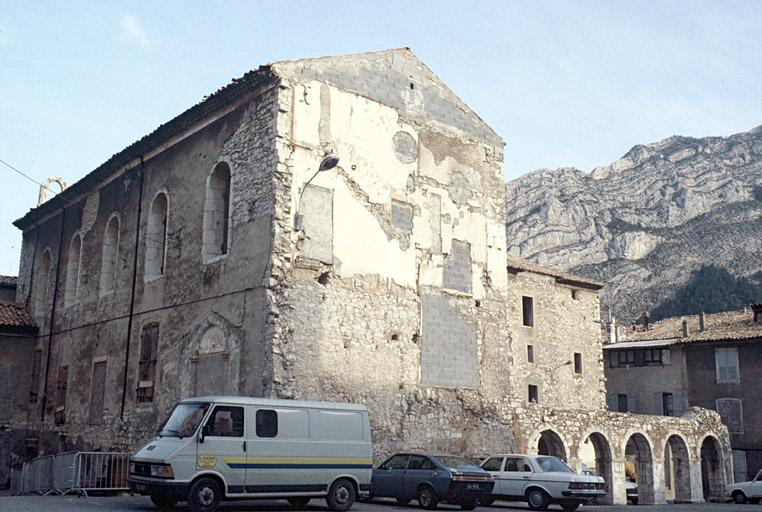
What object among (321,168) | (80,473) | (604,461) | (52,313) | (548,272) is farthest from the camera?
(548,272)

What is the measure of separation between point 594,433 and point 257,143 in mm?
15907

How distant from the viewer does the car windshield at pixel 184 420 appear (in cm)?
1211

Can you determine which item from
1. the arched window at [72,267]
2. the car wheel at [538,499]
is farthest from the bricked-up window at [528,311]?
the arched window at [72,267]

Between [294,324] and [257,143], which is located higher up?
[257,143]

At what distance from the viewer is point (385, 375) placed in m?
18.5

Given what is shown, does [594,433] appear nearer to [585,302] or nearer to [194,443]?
[585,302]

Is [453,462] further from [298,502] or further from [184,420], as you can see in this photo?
[184,420]

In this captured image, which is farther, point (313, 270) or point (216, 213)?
point (216, 213)

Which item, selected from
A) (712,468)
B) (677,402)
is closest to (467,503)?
(712,468)

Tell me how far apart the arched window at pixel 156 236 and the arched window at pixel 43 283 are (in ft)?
30.1

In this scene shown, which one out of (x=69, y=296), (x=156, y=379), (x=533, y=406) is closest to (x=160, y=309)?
(x=156, y=379)

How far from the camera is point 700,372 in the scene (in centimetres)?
3678

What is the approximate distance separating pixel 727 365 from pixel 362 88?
83.8ft

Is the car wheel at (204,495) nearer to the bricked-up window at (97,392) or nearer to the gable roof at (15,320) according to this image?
the bricked-up window at (97,392)
